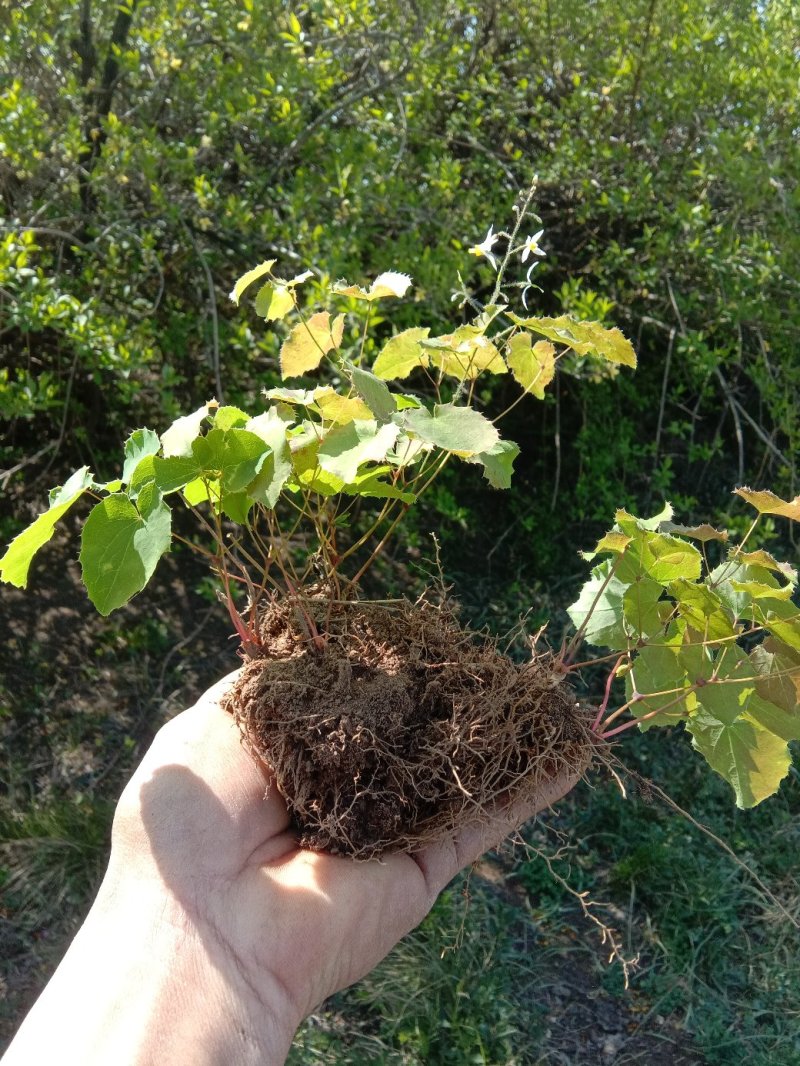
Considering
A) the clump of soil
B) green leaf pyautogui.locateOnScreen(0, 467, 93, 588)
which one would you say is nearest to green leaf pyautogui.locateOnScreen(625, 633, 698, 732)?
the clump of soil

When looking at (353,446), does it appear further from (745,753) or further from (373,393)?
(745,753)

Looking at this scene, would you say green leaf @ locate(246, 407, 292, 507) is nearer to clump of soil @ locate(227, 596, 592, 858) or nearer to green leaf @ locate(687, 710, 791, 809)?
clump of soil @ locate(227, 596, 592, 858)

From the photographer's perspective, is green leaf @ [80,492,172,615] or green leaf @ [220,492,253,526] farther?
green leaf @ [220,492,253,526]

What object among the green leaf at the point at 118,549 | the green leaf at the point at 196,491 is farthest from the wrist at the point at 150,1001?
the green leaf at the point at 196,491

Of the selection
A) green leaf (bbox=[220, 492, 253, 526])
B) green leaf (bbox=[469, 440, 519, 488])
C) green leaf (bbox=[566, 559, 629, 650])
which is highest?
green leaf (bbox=[220, 492, 253, 526])

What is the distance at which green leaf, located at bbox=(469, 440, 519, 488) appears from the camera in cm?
114

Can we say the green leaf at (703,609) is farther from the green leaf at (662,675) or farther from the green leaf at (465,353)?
the green leaf at (465,353)

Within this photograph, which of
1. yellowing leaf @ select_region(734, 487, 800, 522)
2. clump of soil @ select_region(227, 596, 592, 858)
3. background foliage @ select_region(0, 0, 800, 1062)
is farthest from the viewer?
background foliage @ select_region(0, 0, 800, 1062)

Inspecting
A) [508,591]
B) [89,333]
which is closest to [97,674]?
[89,333]

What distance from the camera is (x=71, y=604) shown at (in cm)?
309

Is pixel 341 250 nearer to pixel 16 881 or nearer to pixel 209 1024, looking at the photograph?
pixel 209 1024

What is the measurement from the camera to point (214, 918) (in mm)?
1167

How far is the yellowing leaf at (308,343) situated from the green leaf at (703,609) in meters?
0.60

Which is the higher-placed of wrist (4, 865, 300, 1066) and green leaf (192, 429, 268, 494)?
green leaf (192, 429, 268, 494)
